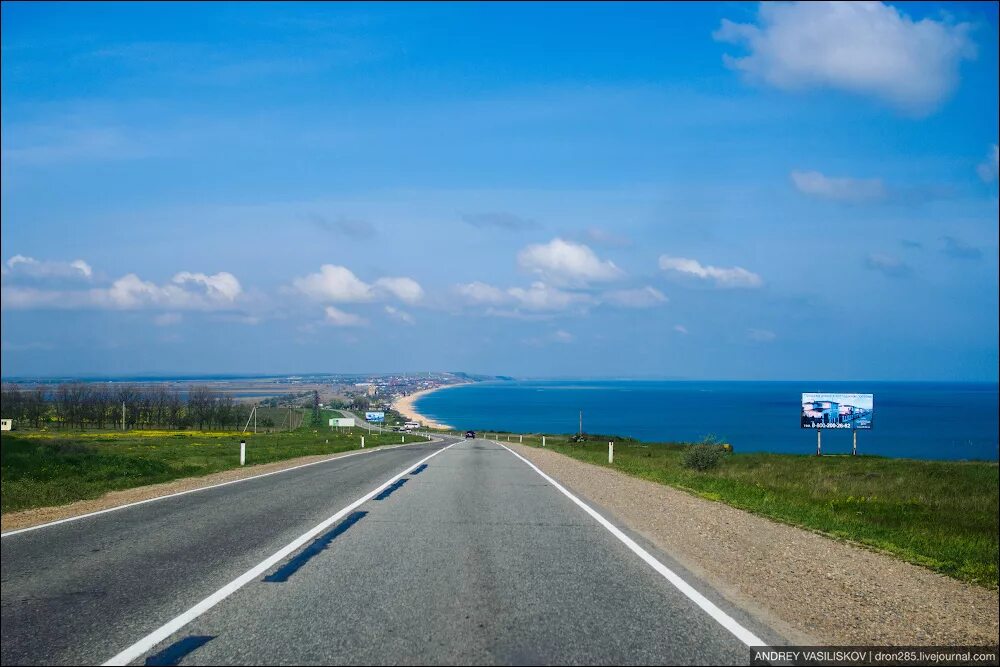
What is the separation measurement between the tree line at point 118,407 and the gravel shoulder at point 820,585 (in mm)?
7846

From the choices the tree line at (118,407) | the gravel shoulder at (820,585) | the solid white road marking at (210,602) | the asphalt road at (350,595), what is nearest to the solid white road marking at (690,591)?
the asphalt road at (350,595)

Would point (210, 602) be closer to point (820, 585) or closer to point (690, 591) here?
point (690, 591)

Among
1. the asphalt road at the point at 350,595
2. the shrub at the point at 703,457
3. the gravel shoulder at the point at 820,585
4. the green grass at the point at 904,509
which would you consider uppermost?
the asphalt road at the point at 350,595

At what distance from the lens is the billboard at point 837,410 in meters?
56.1

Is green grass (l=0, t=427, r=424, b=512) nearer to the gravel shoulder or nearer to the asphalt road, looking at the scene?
the asphalt road

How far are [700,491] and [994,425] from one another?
121010 mm

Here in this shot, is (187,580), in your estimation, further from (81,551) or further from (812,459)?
(812,459)

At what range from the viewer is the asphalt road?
5227mm

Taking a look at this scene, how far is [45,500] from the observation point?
12.7 metres

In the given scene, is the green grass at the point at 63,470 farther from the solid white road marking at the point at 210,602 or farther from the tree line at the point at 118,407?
the solid white road marking at the point at 210,602

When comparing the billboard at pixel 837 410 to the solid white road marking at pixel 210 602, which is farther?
the billboard at pixel 837 410

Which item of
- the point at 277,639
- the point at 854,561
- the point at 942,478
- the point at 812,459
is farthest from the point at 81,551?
the point at 812,459

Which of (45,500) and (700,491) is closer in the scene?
(45,500)

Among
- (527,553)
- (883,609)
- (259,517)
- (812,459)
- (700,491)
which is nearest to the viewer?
(883,609)
